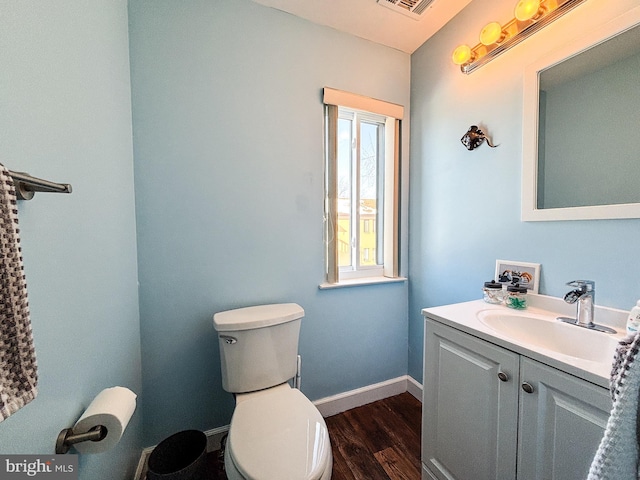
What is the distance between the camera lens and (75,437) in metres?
0.62

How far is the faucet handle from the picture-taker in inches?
37.2

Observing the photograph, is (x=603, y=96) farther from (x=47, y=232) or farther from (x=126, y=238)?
(x=126, y=238)

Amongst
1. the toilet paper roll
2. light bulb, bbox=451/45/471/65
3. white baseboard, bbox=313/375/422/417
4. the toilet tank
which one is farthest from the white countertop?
light bulb, bbox=451/45/471/65

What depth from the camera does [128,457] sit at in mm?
1051

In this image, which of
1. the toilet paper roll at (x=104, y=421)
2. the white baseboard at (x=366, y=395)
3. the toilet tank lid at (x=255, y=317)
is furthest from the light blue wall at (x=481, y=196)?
the toilet paper roll at (x=104, y=421)

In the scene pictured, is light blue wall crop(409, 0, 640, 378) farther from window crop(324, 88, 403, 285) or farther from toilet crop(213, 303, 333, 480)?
toilet crop(213, 303, 333, 480)

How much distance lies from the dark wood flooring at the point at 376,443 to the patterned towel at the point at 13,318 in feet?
4.18

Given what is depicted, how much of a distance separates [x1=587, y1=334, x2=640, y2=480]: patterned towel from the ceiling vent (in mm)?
1684

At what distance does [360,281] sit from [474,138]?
1.04 m

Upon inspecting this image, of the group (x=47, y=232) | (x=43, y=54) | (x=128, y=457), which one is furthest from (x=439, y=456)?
(x=43, y=54)

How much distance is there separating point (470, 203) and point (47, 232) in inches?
66.5

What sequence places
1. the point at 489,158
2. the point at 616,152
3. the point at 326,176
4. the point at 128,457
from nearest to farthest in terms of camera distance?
the point at 616,152 → the point at 128,457 → the point at 489,158 → the point at 326,176

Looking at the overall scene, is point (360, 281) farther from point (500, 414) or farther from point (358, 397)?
point (500, 414)

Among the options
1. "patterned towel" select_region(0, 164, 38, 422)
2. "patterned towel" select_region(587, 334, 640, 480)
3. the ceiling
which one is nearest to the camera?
"patterned towel" select_region(0, 164, 38, 422)
